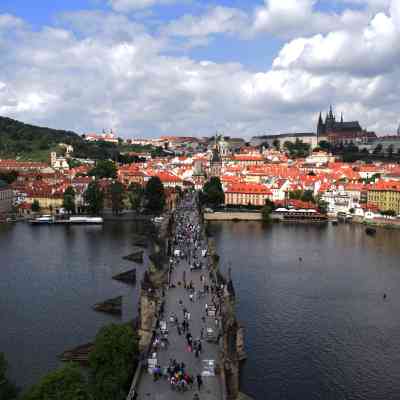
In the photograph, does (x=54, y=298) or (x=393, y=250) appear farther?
(x=393, y=250)

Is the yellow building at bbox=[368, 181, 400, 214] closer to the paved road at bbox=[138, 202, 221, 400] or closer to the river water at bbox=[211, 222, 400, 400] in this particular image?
the river water at bbox=[211, 222, 400, 400]

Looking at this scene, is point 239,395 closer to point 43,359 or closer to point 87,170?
point 43,359

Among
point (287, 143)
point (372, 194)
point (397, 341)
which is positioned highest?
point (287, 143)

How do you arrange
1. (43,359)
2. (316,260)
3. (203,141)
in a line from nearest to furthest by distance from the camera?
(43,359) → (316,260) → (203,141)

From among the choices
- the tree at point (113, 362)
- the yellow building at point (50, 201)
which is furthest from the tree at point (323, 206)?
the tree at point (113, 362)

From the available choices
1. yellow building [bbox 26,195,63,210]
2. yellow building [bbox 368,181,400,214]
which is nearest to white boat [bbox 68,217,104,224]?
yellow building [bbox 26,195,63,210]

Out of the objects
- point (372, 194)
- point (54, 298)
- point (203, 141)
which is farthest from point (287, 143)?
point (54, 298)

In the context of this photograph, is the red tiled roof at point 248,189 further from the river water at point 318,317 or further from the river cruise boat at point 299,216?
the river water at point 318,317
